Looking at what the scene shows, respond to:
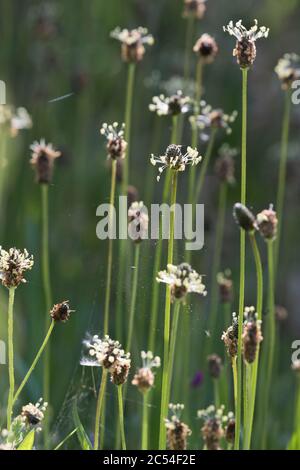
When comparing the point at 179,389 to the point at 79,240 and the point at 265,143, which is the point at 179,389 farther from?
the point at 265,143

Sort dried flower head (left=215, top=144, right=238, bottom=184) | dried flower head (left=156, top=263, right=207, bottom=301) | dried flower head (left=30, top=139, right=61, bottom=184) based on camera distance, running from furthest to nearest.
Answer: dried flower head (left=215, top=144, right=238, bottom=184), dried flower head (left=30, top=139, right=61, bottom=184), dried flower head (left=156, top=263, right=207, bottom=301)

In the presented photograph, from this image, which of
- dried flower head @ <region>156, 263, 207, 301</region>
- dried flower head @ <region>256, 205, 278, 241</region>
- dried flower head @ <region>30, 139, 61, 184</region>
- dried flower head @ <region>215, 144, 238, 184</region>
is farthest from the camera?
dried flower head @ <region>215, 144, 238, 184</region>

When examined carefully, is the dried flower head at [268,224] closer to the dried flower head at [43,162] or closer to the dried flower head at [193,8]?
the dried flower head at [43,162]

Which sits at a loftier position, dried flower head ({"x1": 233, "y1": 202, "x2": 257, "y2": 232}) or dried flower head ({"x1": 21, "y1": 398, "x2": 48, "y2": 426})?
dried flower head ({"x1": 233, "y1": 202, "x2": 257, "y2": 232})

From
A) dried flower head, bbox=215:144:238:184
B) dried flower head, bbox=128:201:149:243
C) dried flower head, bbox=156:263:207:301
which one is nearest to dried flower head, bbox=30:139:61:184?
dried flower head, bbox=128:201:149:243

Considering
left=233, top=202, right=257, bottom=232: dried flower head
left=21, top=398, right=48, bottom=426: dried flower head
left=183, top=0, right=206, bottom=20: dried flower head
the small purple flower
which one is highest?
left=183, top=0, right=206, bottom=20: dried flower head

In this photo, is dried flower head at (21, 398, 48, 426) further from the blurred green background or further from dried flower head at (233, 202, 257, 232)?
the blurred green background

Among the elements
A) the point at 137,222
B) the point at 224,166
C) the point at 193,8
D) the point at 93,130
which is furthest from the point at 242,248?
the point at 93,130
